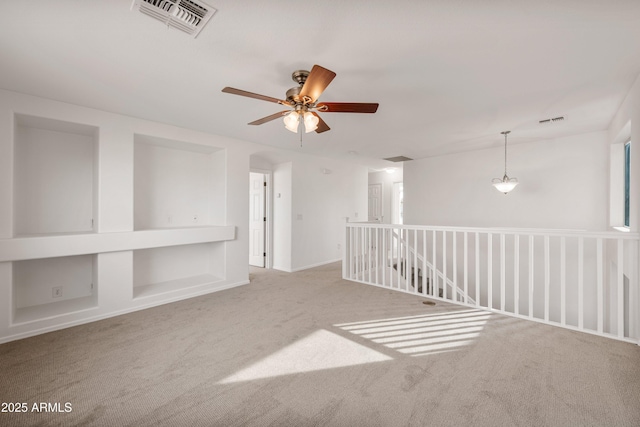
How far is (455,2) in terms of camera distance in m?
1.53

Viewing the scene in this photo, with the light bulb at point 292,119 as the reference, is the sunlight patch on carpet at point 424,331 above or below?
below

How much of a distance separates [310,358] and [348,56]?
243 centimetres

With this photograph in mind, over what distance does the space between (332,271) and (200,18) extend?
468 centimetres

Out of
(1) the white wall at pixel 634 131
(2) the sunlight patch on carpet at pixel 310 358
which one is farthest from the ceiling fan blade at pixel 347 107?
(1) the white wall at pixel 634 131

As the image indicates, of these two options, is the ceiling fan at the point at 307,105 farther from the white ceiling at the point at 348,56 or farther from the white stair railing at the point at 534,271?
the white stair railing at the point at 534,271

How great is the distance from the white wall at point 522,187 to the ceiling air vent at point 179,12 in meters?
5.30

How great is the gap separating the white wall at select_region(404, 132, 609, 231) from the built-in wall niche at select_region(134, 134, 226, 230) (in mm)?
4240

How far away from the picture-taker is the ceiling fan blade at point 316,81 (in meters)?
1.77

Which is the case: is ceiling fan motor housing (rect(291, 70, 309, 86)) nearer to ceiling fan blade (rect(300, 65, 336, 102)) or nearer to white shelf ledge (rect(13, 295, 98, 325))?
ceiling fan blade (rect(300, 65, 336, 102))

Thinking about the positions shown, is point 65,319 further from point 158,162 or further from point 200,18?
point 200,18

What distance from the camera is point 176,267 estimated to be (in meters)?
4.46

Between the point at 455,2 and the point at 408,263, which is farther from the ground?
the point at 455,2

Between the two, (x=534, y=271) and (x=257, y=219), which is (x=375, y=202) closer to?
(x=257, y=219)

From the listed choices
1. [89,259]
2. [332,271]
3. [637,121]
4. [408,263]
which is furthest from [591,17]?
[89,259]
